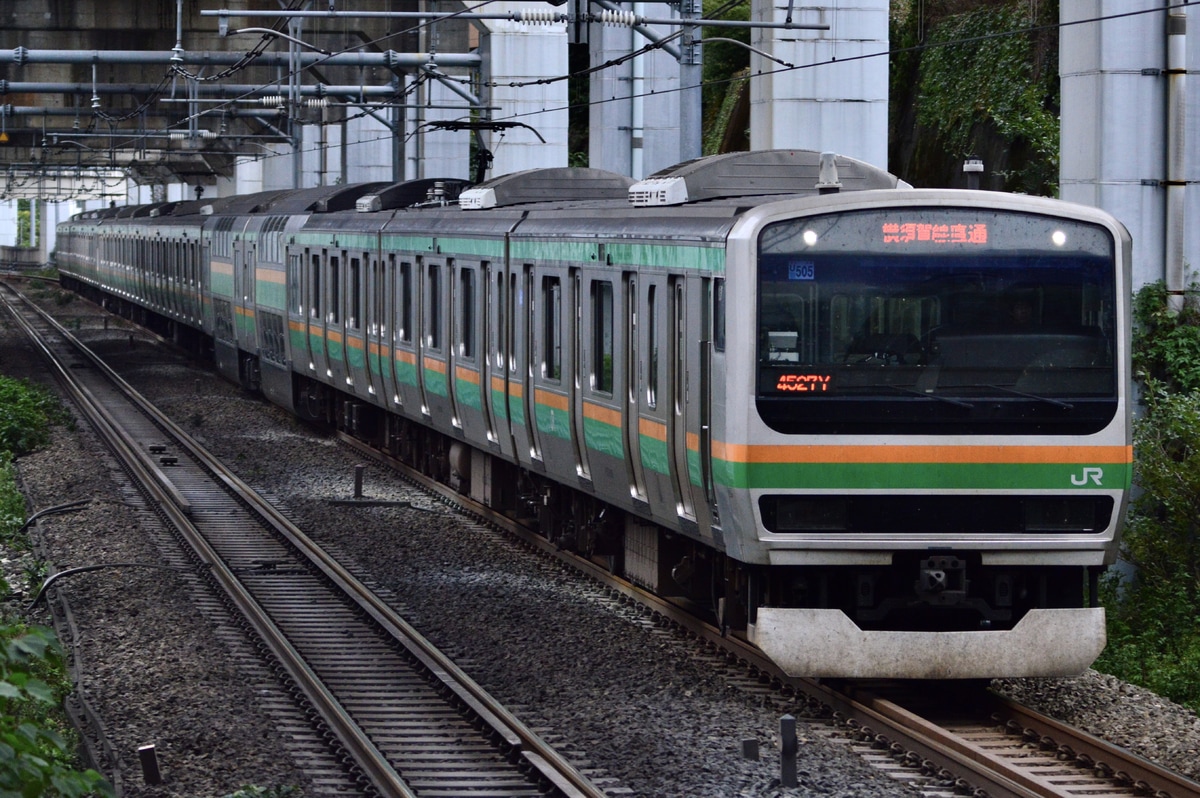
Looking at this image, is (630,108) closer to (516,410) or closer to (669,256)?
(516,410)

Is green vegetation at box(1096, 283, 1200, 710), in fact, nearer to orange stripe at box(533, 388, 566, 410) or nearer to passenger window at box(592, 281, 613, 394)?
passenger window at box(592, 281, 613, 394)

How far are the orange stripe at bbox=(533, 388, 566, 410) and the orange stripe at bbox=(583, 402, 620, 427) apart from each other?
533mm

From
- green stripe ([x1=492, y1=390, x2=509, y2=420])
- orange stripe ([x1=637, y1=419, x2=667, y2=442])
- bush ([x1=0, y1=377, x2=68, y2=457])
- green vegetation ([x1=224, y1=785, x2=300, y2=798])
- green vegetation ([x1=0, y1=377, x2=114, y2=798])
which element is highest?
orange stripe ([x1=637, y1=419, x2=667, y2=442])

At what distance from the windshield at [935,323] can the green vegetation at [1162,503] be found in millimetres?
3606

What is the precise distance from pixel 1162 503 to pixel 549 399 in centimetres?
484

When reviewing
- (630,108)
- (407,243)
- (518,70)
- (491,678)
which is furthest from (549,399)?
(518,70)

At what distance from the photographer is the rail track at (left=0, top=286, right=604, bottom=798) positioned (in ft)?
27.7

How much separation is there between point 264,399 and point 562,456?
1608cm

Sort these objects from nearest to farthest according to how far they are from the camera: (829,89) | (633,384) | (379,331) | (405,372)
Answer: (633,384), (405,372), (379,331), (829,89)

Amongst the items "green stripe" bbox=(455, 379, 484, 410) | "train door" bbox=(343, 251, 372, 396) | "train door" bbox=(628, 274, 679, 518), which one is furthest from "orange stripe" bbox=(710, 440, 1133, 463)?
"train door" bbox=(343, 251, 372, 396)

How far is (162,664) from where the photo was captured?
10719 mm

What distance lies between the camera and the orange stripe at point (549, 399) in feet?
42.3

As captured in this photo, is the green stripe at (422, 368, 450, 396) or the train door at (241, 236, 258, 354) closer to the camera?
the green stripe at (422, 368, 450, 396)

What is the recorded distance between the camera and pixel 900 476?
930 cm
